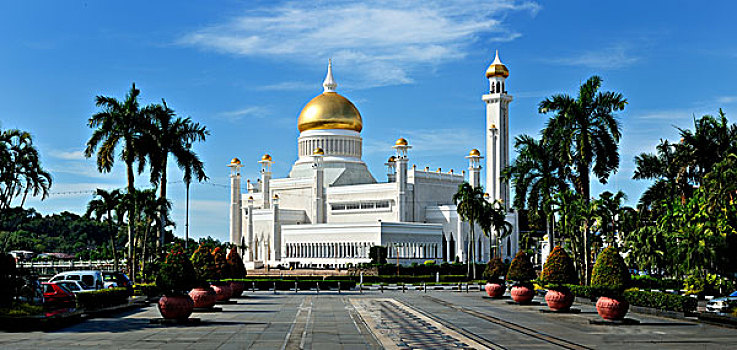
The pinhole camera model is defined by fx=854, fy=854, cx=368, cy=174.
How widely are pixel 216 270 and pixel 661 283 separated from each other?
24035mm

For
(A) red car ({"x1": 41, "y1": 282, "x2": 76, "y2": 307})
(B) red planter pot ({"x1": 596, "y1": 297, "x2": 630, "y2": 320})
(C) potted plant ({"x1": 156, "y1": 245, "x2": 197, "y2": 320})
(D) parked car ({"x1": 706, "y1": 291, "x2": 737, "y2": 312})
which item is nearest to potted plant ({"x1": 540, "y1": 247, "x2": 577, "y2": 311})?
(D) parked car ({"x1": 706, "y1": 291, "x2": 737, "y2": 312})

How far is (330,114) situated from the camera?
10488 cm

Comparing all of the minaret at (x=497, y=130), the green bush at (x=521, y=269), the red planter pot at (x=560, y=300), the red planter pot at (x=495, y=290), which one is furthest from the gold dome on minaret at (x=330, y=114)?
the red planter pot at (x=560, y=300)

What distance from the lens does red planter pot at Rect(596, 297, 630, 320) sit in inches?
1016

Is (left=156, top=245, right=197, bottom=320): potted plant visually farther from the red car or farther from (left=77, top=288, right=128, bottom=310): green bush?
the red car

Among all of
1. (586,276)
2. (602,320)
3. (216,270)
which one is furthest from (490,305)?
(216,270)

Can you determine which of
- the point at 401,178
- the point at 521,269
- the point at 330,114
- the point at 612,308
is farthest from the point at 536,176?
the point at 330,114

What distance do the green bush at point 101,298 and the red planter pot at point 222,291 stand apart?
3.67 metres

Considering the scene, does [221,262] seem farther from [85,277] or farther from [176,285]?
[176,285]

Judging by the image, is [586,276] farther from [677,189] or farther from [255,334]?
[255,334]

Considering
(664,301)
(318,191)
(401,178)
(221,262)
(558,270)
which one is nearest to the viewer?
(664,301)

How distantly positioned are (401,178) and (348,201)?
8.06 m

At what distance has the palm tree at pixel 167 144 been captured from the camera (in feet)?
155

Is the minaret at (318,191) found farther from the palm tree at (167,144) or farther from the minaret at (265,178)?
the palm tree at (167,144)
